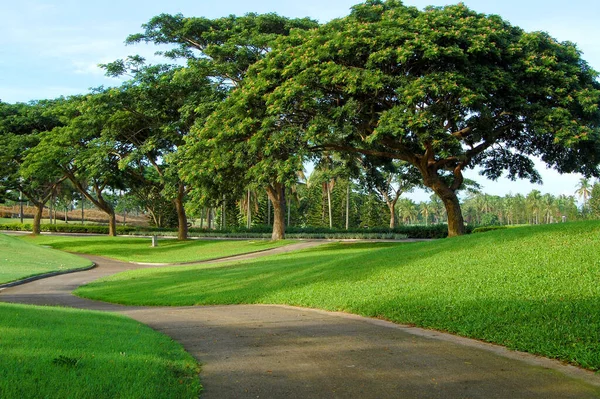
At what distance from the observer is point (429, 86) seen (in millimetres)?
19812

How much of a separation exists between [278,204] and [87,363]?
3084cm

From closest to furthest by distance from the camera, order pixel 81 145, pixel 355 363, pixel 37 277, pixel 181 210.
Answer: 1. pixel 355 363
2. pixel 37 277
3. pixel 181 210
4. pixel 81 145

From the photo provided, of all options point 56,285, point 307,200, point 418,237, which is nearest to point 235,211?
point 307,200

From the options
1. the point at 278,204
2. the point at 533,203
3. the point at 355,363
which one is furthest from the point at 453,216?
the point at 533,203

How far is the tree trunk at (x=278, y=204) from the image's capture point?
35.5 meters

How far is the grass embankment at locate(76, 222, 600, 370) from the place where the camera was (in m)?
7.71

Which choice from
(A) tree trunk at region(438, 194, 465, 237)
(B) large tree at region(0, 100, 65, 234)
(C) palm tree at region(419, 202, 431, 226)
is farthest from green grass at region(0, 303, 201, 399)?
(C) palm tree at region(419, 202, 431, 226)

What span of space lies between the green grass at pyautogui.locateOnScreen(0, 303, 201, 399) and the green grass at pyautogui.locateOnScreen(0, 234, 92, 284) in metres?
14.1

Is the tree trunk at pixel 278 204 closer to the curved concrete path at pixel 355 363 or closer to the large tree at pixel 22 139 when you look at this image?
the large tree at pixel 22 139

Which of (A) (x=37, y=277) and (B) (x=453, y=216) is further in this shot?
(B) (x=453, y=216)

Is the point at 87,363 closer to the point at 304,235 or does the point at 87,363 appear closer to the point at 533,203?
the point at 304,235

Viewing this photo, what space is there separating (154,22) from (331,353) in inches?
1193

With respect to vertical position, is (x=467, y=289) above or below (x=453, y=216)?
below

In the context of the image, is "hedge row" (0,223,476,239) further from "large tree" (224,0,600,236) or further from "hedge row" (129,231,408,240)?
"large tree" (224,0,600,236)
